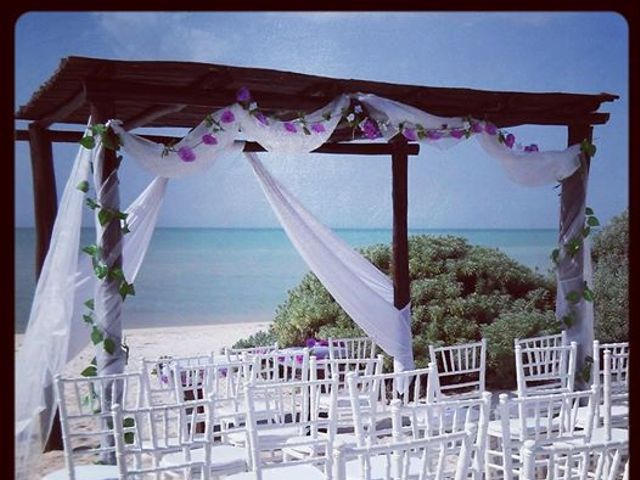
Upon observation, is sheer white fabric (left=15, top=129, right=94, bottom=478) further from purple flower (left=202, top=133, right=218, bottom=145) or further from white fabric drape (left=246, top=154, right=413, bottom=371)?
white fabric drape (left=246, top=154, right=413, bottom=371)

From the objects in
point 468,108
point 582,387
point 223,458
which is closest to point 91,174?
point 223,458

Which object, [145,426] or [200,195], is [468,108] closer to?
[145,426]

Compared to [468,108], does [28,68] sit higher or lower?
higher

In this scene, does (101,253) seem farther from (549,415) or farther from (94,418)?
(549,415)

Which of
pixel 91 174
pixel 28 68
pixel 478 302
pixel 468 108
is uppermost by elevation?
pixel 28 68

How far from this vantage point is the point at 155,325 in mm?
25062

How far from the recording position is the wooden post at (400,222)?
6.64 m

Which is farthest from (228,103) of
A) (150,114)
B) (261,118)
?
(150,114)

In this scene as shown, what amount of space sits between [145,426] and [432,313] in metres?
3.72

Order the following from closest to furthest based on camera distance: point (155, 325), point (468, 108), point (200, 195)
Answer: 1. point (468, 108)
2. point (155, 325)
3. point (200, 195)

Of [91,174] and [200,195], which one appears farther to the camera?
[200,195]

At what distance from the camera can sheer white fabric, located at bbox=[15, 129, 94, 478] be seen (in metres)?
4.43

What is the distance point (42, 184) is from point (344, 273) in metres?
2.34
